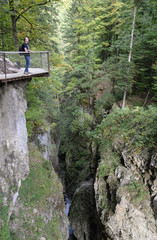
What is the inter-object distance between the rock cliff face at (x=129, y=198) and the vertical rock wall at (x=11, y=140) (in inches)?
198

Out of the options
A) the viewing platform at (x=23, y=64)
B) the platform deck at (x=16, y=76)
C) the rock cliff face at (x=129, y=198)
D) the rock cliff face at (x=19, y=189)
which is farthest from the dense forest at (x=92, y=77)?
the platform deck at (x=16, y=76)

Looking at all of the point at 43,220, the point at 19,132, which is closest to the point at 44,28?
the point at 19,132

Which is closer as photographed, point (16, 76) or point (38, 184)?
point (16, 76)

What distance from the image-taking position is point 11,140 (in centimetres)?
702

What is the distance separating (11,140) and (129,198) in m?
6.61

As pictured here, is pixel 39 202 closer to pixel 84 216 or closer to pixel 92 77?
pixel 84 216

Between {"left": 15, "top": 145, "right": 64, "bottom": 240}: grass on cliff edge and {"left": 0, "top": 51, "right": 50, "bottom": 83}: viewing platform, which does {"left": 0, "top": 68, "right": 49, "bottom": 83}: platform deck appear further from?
{"left": 15, "top": 145, "right": 64, "bottom": 240}: grass on cliff edge

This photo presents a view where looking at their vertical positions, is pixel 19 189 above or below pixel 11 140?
below

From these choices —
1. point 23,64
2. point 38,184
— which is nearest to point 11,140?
point 38,184

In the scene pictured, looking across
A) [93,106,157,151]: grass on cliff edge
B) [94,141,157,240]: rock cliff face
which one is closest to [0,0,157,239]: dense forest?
[93,106,157,151]: grass on cliff edge

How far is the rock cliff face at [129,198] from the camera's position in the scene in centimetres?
699

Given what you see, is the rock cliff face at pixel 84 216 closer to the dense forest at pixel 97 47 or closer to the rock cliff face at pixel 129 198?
the rock cliff face at pixel 129 198

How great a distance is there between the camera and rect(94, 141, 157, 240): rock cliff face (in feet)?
22.9

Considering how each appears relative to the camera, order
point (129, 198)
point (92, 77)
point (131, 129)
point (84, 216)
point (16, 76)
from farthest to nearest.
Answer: point (92, 77) → point (84, 216) → point (131, 129) → point (129, 198) → point (16, 76)
